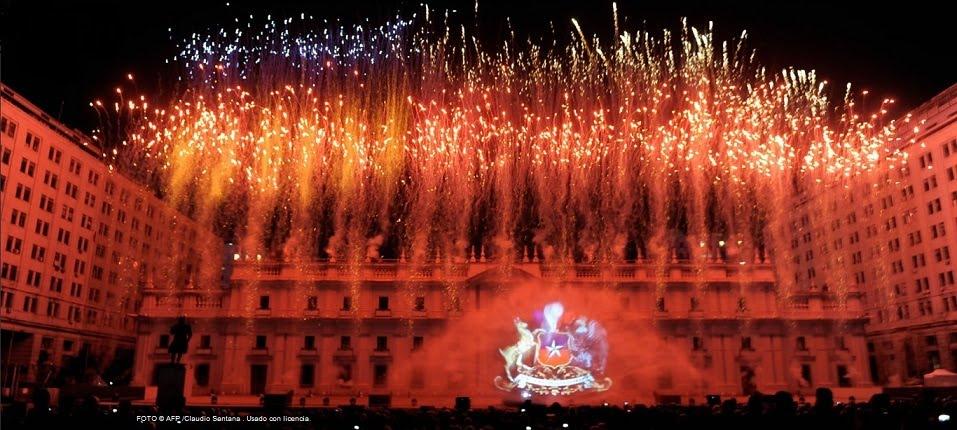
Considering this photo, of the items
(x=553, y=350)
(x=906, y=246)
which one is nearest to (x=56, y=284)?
(x=553, y=350)

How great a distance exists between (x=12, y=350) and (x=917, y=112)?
72.4m

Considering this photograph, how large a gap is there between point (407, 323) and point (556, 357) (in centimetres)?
1278

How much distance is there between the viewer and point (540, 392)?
3553 centimetres

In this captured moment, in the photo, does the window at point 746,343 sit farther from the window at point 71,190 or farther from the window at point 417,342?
the window at point 71,190

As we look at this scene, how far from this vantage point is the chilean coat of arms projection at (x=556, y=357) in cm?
3553

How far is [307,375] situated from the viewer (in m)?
44.5

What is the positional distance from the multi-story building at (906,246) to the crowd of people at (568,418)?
1524 inches

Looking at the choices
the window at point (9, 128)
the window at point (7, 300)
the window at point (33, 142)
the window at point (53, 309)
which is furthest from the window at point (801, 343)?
the window at point (33, 142)

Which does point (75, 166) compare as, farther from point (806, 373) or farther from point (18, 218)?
point (806, 373)

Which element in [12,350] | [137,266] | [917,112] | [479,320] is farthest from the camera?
[137,266]

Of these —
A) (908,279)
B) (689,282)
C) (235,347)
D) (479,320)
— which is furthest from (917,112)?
(235,347)

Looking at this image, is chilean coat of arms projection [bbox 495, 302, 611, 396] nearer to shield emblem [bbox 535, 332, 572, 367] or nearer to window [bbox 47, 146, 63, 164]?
shield emblem [bbox 535, 332, 572, 367]

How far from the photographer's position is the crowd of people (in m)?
9.33

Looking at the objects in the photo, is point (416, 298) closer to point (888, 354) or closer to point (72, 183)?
point (72, 183)
